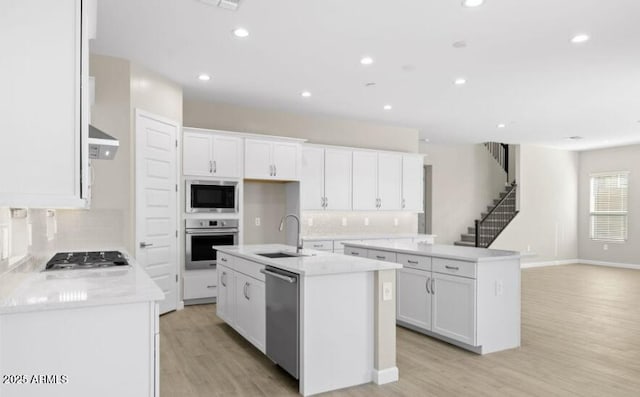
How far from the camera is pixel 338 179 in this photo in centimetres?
744

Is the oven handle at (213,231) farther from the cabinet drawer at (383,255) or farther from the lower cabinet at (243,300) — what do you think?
the cabinet drawer at (383,255)

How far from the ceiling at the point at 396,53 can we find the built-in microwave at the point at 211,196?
1.28 meters

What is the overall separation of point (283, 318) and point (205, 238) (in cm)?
305

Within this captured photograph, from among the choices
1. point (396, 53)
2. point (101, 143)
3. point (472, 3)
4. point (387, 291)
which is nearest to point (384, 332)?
point (387, 291)

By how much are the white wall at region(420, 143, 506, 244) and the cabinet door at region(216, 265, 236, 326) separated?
653 centimetres

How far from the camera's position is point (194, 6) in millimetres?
3473

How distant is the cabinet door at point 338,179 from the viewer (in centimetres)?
734

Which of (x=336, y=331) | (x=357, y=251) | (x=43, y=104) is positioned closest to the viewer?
(x=43, y=104)

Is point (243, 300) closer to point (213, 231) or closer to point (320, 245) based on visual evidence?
point (213, 231)

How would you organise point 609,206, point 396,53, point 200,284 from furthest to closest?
1. point 609,206
2. point 200,284
3. point 396,53

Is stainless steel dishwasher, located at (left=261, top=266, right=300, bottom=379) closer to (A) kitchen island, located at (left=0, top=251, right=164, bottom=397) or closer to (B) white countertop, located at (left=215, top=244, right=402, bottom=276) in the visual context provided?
(B) white countertop, located at (left=215, top=244, right=402, bottom=276)

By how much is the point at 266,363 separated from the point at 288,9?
2962 mm

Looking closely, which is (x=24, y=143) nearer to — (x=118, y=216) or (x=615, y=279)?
(x=118, y=216)

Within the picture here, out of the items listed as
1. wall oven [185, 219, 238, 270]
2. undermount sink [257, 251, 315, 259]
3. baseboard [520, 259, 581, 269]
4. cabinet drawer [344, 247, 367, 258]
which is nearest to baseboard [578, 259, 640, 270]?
baseboard [520, 259, 581, 269]
